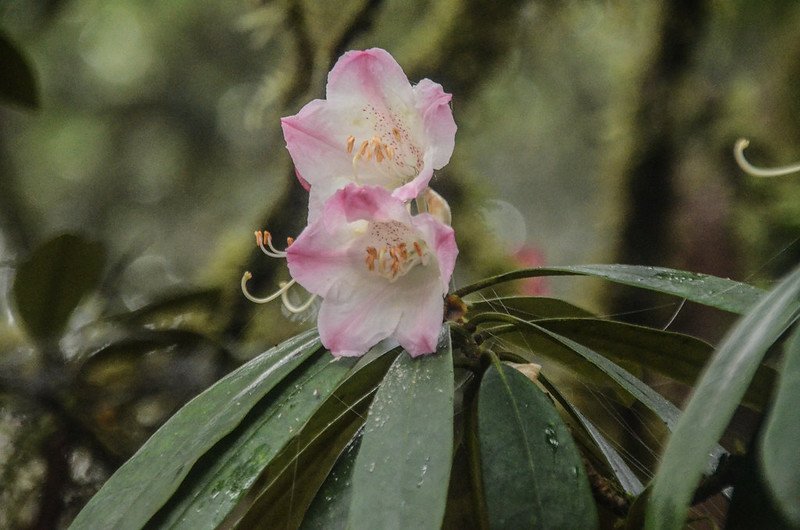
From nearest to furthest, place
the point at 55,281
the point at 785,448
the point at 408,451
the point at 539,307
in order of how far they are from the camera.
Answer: the point at 785,448
the point at 408,451
the point at 539,307
the point at 55,281

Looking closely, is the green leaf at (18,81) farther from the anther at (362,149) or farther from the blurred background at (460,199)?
the anther at (362,149)

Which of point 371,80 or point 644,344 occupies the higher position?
point 371,80

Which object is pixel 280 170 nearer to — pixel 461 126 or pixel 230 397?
pixel 461 126

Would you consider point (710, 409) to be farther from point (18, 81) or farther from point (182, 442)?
point (18, 81)

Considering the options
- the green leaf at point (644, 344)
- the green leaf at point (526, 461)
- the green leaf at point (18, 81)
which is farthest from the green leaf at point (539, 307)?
the green leaf at point (18, 81)

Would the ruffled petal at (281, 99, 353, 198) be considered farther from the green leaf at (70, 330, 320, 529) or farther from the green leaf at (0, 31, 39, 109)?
the green leaf at (0, 31, 39, 109)

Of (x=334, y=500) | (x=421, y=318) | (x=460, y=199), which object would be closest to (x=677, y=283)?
(x=421, y=318)

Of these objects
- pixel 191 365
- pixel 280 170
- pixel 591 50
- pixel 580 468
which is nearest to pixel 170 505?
pixel 580 468
